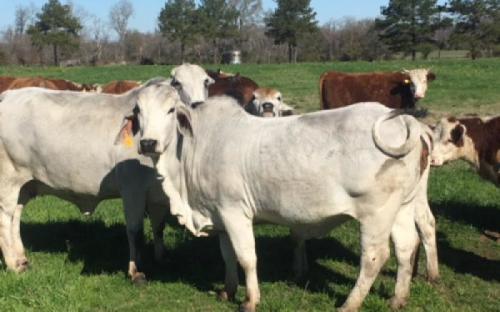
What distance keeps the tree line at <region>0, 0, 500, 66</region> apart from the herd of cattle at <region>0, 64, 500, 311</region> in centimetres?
5879

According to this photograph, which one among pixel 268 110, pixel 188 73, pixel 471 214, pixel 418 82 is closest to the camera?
pixel 188 73

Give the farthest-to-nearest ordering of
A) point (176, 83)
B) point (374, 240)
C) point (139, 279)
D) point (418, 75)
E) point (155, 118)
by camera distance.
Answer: point (418, 75)
point (176, 83)
point (139, 279)
point (155, 118)
point (374, 240)

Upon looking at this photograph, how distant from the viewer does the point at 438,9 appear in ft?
226

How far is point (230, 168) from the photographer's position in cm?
582

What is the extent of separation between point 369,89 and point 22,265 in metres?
11.8

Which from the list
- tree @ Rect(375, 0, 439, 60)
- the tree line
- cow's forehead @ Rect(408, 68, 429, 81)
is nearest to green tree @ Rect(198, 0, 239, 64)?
the tree line

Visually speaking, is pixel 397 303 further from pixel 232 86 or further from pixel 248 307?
pixel 232 86

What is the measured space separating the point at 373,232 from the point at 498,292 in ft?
6.87

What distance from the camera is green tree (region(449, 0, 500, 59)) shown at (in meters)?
63.3

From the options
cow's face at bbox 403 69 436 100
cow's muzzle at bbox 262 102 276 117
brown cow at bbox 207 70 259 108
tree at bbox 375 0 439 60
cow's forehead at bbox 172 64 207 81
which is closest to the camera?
cow's forehead at bbox 172 64 207 81

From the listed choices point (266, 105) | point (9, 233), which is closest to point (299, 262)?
point (266, 105)

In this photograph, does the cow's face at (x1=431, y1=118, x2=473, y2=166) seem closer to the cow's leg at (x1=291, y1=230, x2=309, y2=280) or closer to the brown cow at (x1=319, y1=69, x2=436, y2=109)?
the cow's leg at (x1=291, y1=230, x2=309, y2=280)

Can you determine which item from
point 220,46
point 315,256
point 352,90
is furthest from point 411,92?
point 220,46

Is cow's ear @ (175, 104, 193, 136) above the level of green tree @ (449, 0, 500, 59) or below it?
below
